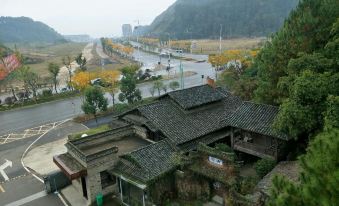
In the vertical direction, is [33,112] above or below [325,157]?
below

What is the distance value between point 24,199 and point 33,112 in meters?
28.0

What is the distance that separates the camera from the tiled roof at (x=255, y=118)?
1008 inches

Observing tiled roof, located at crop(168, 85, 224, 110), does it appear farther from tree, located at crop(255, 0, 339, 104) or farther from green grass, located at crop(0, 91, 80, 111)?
green grass, located at crop(0, 91, 80, 111)

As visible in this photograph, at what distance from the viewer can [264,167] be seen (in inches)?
966

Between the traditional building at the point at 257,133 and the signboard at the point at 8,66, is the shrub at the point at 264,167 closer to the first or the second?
the traditional building at the point at 257,133

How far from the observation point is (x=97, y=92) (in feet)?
140

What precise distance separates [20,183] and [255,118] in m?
21.0

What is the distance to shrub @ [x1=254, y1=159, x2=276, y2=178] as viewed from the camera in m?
24.4

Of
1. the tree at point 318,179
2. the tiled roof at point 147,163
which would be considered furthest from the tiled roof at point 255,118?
the tree at point 318,179

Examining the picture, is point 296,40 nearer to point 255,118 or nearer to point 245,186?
point 255,118

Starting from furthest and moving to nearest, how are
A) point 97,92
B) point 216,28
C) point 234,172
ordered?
point 216,28, point 97,92, point 234,172

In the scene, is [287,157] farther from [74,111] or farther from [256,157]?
[74,111]

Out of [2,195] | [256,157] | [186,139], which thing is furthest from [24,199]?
[256,157]

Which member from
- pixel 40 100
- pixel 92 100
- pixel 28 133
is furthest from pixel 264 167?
pixel 40 100
